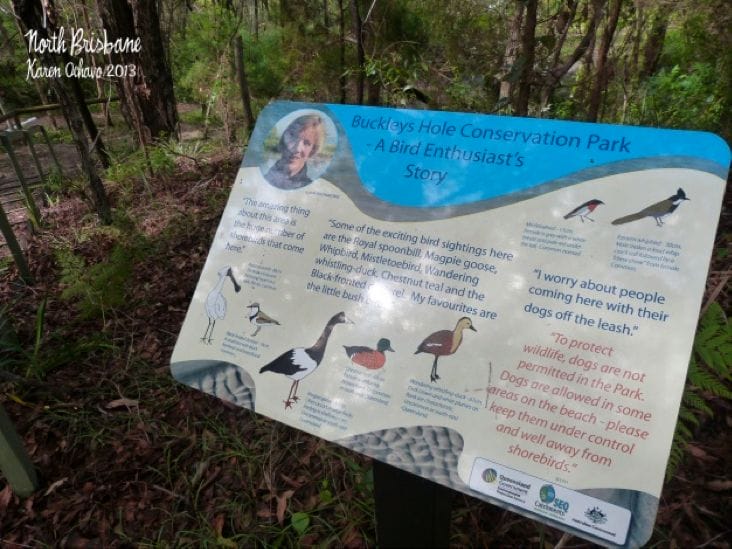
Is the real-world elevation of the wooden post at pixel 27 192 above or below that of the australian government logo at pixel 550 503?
below

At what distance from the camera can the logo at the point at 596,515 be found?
2.88 ft

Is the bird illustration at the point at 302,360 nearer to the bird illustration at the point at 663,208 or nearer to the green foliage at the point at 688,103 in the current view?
the bird illustration at the point at 663,208

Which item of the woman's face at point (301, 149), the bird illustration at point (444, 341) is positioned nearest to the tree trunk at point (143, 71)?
the woman's face at point (301, 149)

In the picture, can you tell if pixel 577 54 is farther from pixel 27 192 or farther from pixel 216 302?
pixel 27 192

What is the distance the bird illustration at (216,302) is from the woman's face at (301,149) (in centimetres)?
37

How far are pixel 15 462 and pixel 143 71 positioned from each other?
14.5 feet

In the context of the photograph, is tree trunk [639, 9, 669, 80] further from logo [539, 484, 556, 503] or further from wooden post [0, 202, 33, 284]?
wooden post [0, 202, 33, 284]

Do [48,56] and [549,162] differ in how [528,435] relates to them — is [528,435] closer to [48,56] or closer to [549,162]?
[549,162]

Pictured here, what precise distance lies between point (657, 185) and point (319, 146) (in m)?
0.90

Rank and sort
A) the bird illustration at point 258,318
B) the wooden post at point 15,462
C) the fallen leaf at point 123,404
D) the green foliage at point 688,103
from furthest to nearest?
the green foliage at point 688,103, the fallen leaf at point 123,404, the wooden post at point 15,462, the bird illustration at point 258,318

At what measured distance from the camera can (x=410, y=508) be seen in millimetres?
1154

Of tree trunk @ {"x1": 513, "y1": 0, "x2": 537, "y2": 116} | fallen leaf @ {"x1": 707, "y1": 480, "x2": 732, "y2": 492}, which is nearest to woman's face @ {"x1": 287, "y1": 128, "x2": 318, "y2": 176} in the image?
tree trunk @ {"x1": 513, "y1": 0, "x2": 537, "y2": 116}

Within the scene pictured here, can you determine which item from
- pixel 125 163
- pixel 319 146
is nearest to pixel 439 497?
pixel 319 146

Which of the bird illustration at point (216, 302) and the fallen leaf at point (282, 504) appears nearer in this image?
the bird illustration at point (216, 302)
